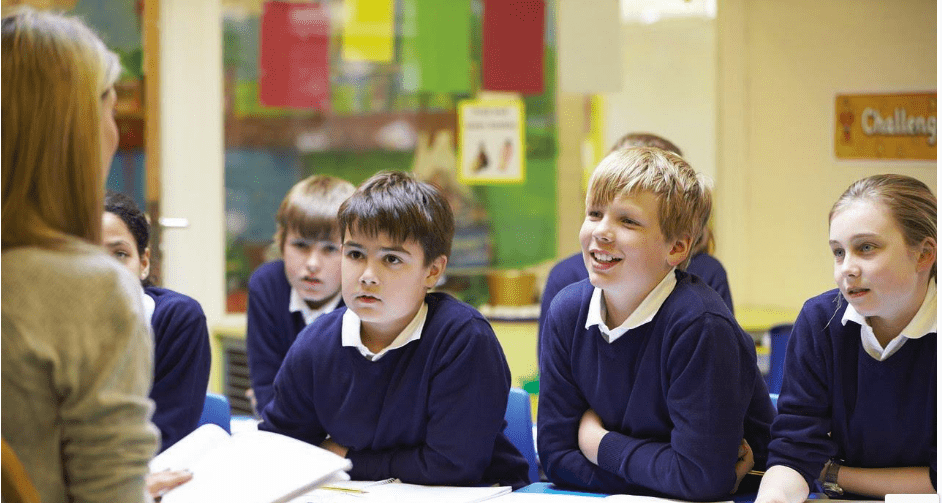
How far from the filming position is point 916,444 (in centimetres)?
174

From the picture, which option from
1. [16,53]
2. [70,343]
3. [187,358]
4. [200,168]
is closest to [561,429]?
[187,358]

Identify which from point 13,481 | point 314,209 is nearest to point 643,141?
point 314,209

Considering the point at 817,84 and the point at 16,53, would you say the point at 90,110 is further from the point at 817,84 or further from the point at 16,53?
the point at 817,84

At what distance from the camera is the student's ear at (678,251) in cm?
192

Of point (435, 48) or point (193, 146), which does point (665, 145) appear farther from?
point (193, 146)

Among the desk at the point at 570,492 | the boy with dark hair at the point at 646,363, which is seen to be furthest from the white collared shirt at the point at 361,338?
the desk at the point at 570,492

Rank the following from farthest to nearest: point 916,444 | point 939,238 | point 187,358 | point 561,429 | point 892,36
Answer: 1. point 892,36
2. point 187,358
3. point 561,429
4. point 916,444
5. point 939,238

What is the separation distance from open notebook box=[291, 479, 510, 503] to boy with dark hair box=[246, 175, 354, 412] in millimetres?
868

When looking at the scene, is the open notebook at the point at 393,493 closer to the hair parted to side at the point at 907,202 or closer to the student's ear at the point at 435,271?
the student's ear at the point at 435,271

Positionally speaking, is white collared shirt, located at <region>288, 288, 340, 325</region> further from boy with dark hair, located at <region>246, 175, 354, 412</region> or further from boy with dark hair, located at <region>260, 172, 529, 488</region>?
boy with dark hair, located at <region>260, 172, 529, 488</region>

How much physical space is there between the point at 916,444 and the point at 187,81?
3.26 metres

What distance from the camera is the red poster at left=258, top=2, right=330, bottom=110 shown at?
14.1 feet

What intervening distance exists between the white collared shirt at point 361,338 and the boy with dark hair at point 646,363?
240 mm

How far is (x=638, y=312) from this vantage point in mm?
1856
